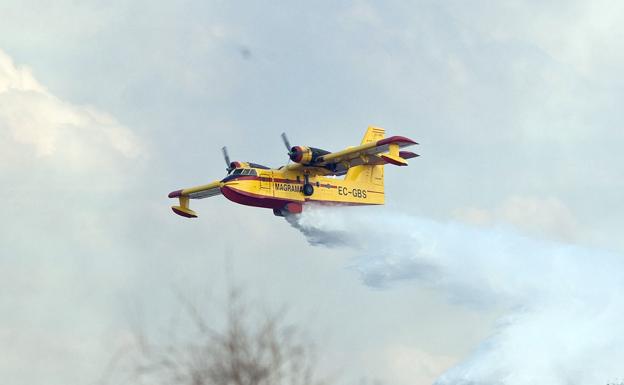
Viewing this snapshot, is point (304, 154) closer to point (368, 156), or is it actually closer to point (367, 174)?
point (368, 156)

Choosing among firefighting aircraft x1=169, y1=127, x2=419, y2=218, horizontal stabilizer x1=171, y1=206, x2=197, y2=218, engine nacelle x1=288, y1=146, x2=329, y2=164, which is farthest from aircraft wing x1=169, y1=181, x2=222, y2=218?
engine nacelle x1=288, y1=146, x2=329, y2=164

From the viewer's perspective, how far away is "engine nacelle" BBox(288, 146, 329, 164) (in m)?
61.6

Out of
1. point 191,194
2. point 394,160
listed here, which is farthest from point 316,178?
point 191,194

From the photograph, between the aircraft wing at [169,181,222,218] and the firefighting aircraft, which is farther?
the aircraft wing at [169,181,222,218]

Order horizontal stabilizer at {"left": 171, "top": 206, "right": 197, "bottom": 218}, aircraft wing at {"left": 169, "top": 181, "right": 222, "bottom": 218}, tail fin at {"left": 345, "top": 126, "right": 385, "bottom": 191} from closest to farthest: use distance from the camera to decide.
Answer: tail fin at {"left": 345, "top": 126, "right": 385, "bottom": 191} → aircraft wing at {"left": 169, "top": 181, "right": 222, "bottom": 218} → horizontal stabilizer at {"left": 171, "top": 206, "right": 197, "bottom": 218}

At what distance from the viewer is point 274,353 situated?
29.8m

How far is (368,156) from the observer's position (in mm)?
61875

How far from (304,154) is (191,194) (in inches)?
395

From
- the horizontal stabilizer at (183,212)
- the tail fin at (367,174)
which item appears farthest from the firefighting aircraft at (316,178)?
the horizontal stabilizer at (183,212)

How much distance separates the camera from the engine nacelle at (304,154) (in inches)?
2426

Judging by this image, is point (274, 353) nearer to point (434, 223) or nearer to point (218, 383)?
point (218, 383)

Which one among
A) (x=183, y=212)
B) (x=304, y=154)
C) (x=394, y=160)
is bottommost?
(x=394, y=160)

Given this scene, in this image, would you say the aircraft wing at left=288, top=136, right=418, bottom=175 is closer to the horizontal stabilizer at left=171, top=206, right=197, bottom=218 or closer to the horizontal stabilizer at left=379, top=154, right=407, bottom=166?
the horizontal stabilizer at left=379, top=154, right=407, bottom=166

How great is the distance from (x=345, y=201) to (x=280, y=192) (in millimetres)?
4467
